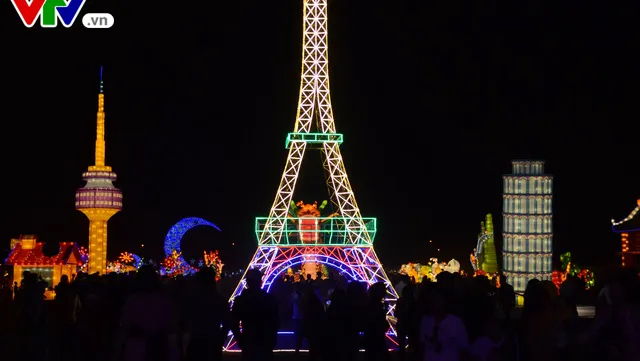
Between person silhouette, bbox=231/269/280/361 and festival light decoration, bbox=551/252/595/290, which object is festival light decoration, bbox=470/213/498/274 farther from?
person silhouette, bbox=231/269/280/361

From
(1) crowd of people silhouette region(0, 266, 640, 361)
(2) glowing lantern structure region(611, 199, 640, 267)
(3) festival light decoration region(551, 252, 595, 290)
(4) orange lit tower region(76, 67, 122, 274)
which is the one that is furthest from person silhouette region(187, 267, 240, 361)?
(4) orange lit tower region(76, 67, 122, 274)

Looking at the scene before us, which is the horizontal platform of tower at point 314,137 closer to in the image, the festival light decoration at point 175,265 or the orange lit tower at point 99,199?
the festival light decoration at point 175,265

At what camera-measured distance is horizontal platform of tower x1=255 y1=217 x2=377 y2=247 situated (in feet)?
145

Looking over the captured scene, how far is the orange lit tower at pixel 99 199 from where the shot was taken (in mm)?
79375

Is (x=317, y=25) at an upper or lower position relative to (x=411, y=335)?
upper

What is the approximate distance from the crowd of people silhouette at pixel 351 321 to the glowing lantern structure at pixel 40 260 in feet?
167

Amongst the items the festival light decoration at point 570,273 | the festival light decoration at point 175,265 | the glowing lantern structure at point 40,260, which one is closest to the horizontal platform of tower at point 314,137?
the festival light decoration at point 570,273

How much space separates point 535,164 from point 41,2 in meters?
19.4

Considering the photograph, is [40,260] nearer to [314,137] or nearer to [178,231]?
[178,231]

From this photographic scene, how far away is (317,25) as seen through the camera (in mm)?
44188

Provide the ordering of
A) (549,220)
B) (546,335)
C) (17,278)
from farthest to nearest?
(17,278) → (549,220) → (546,335)

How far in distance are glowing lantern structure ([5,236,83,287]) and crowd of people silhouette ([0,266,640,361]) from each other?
50.8m

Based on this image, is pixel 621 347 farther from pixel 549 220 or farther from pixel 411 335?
pixel 549 220

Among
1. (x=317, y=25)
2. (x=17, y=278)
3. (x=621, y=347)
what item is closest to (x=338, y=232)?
(x=317, y=25)
